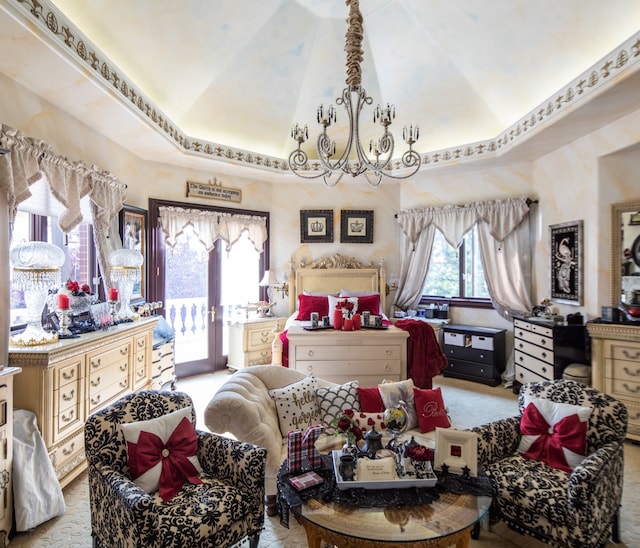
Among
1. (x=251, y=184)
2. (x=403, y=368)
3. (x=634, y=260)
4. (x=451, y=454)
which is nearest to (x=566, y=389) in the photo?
(x=451, y=454)

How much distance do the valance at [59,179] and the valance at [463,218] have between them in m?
4.23

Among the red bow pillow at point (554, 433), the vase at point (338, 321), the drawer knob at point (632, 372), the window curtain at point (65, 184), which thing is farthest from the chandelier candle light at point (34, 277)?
the drawer knob at point (632, 372)

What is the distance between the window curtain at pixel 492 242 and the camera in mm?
5266

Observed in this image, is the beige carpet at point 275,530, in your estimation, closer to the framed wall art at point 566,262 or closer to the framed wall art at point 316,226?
the framed wall art at point 566,262

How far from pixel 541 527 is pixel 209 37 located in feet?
15.9

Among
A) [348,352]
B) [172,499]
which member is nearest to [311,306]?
[348,352]

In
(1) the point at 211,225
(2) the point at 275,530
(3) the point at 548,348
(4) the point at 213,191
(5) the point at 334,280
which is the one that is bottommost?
(2) the point at 275,530

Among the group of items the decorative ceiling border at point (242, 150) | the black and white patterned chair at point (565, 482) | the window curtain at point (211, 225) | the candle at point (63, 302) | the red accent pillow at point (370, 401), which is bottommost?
the black and white patterned chair at point (565, 482)

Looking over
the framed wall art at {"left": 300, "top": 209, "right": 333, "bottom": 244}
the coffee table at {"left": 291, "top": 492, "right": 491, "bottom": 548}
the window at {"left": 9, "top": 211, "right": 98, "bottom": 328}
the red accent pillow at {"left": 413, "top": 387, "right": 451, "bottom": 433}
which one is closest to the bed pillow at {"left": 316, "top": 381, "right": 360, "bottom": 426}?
the red accent pillow at {"left": 413, "top": 387, "right": 451, "bottom": 433}

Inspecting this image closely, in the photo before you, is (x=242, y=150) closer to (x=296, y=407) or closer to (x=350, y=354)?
(x=350, y=354)

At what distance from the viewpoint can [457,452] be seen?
201cm

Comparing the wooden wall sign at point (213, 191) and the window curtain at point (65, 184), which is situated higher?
the wooden wall sign at point (213, 191)

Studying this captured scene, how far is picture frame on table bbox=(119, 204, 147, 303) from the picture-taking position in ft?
14.7

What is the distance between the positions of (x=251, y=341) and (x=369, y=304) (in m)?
1.86
